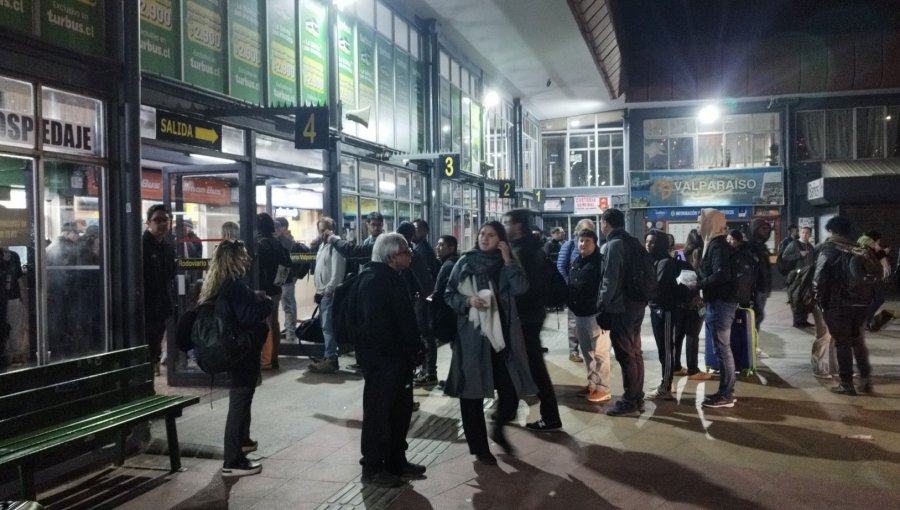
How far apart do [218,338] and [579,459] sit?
279 cm

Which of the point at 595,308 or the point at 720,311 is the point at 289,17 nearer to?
the point at 595,308

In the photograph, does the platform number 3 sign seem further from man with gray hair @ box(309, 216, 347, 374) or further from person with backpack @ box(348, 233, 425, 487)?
person with backpack @ box(348, 233, 425, 487)

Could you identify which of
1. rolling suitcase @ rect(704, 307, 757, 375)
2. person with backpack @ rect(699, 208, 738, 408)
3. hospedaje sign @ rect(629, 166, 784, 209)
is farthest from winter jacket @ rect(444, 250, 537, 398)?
hospedaje sign @ rect(629, 166, 784, 209)

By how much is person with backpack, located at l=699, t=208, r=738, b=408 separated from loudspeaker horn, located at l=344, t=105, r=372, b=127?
6553 millimetres

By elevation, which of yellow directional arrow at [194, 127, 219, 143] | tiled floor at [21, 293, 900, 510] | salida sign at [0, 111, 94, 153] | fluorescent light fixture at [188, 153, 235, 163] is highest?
yellow directional arrow at [194, 127, 219, 143]

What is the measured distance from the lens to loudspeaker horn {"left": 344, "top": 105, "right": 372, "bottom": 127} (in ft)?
39.3

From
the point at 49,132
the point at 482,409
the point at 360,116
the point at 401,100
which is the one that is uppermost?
the point at 401,100

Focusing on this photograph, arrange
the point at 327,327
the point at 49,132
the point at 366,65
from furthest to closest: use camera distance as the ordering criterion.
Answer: the point at 366,65 < the point at 327,327 < the point at 49,132

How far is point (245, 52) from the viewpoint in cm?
942

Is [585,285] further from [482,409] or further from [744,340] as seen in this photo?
[744,340]

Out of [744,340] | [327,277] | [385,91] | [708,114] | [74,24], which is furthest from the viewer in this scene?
[708,114]

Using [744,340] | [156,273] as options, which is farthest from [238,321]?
[744,340]

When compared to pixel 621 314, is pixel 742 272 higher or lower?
higher

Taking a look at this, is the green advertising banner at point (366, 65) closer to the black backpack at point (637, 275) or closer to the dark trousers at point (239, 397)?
the black backpack at point (637, 275)
